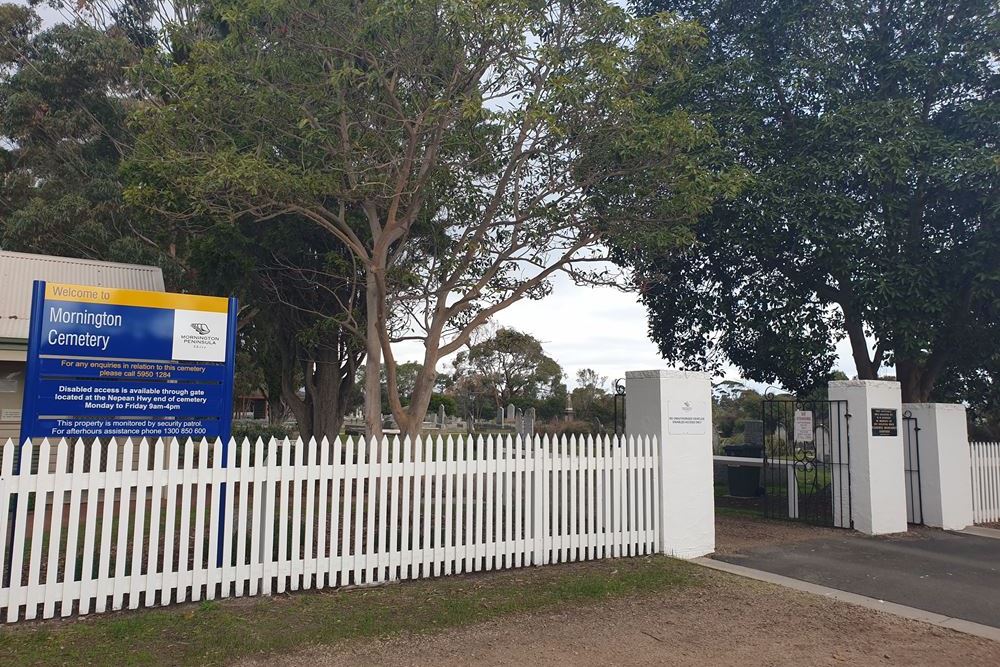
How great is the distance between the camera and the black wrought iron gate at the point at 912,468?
11484mm

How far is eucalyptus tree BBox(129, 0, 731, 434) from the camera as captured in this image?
9148 millimetres

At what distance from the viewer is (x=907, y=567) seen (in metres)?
8.48

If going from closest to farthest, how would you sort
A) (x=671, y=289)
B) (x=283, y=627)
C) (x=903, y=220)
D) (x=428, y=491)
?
(x=283, y=627)
(x=428, y=491)
(x=903, y=220)
(x=671, y=289)

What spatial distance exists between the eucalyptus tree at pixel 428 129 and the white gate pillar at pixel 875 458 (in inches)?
140

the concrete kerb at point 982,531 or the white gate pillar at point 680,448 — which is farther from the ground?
the white gate pillar at point 680,448

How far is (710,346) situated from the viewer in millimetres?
14602

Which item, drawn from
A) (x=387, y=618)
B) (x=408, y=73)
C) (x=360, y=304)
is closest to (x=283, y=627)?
(x=387, y=618)

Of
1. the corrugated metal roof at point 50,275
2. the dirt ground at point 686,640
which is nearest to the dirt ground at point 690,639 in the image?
the dirt ground at point 686,640

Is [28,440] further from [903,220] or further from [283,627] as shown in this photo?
[903,220]

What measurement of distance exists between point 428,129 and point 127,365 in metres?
4.78

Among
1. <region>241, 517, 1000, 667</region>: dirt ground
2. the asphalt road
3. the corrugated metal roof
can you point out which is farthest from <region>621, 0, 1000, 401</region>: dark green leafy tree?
the corrugated metal roof

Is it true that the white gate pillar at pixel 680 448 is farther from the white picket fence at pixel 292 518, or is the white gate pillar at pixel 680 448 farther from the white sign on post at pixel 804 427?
the white sign on post at pixel 804 427

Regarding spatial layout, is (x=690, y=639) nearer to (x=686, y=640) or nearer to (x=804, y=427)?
(x=686, y=640)

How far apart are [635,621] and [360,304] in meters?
9.74
